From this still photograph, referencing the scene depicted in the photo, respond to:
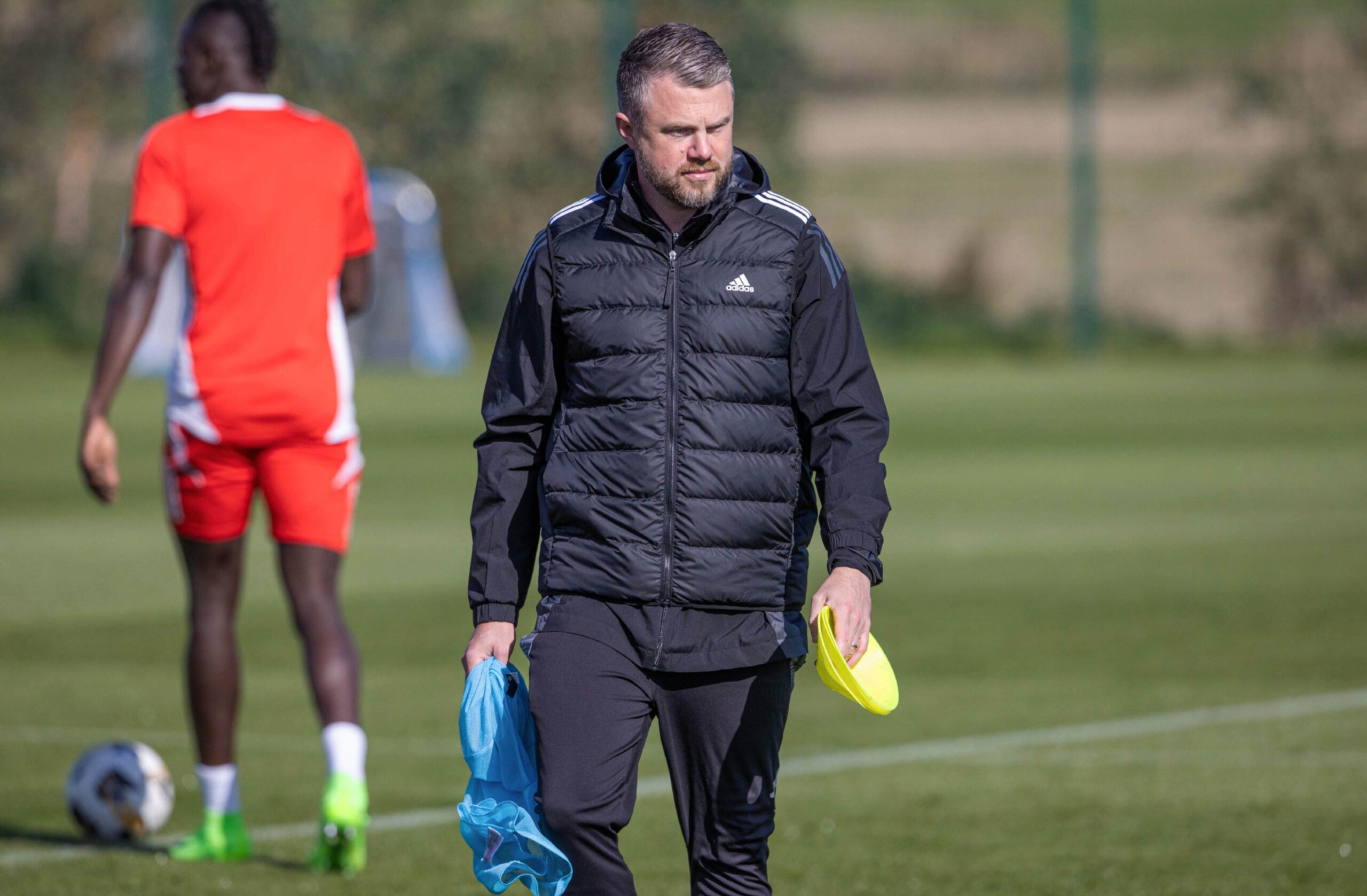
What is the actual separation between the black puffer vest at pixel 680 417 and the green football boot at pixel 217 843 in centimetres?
222

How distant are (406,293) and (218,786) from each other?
90.7 ft

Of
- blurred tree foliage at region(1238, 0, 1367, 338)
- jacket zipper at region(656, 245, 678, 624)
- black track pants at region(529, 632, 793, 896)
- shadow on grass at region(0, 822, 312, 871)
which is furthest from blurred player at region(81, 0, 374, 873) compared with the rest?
blurred tree foliage at region(1238, 0, 1367, 338)

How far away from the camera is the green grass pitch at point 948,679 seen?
6340 millimetres

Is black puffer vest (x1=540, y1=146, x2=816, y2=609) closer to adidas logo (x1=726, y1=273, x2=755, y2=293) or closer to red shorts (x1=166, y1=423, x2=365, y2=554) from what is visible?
adidas logo (x1=726, y1=273, x2=755, y2=293)

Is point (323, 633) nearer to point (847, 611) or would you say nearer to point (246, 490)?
point (246, 490)

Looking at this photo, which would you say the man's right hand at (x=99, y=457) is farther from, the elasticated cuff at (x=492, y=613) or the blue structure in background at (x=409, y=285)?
the blue structure in background at (x=409, y=285)

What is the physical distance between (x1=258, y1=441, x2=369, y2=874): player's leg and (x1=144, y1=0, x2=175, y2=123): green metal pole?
26.1 metres

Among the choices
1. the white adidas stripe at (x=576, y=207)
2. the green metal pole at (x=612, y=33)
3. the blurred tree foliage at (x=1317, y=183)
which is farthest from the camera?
the blurred tree foliage at (x=1317, y=183)

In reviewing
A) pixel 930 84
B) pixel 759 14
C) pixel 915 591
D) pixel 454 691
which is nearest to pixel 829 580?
pixel 454 691

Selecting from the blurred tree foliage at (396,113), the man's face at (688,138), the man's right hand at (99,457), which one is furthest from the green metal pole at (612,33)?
the man's face at (688,138)

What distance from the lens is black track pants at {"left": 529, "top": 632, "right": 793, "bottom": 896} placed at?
439 centimetres

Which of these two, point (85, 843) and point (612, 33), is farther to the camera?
point (612, 33)

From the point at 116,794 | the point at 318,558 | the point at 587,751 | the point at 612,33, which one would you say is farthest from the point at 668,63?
the point at 612,33

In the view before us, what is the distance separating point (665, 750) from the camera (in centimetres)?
452
